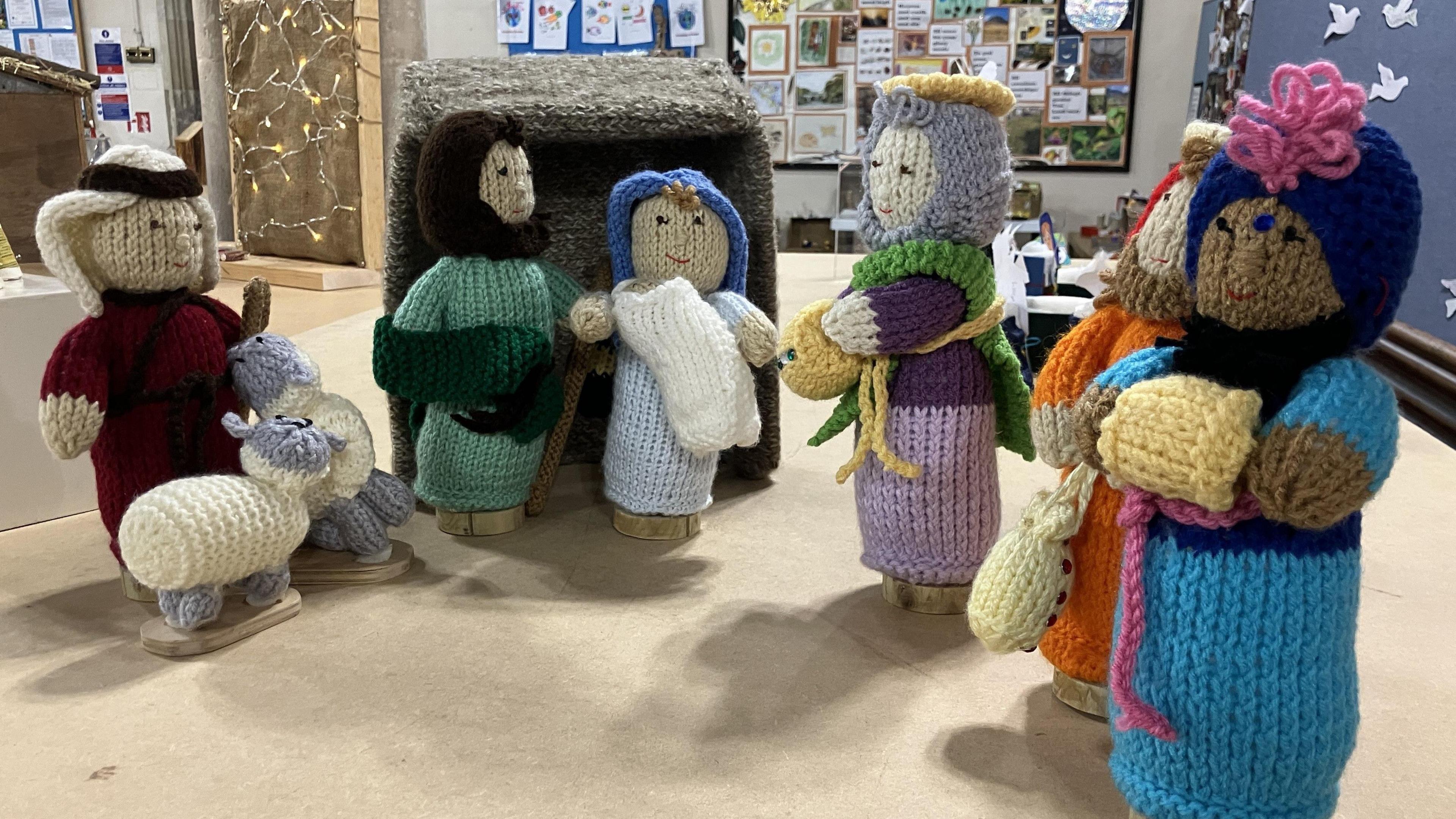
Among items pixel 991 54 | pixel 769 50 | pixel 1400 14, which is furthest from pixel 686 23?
pixel 1400 14

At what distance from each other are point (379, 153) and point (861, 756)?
7.42ft

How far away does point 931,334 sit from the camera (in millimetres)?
1044

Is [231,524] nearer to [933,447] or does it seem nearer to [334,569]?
[334,569]

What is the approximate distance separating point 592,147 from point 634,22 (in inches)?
91.6

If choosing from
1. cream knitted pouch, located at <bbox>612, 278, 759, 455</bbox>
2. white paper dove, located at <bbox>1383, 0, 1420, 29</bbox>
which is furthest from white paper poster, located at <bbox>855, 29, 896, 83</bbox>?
cream knitted pouch, located at <bbox>612, 278, 759, 455</bbox>

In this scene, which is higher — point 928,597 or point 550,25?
point 550,25

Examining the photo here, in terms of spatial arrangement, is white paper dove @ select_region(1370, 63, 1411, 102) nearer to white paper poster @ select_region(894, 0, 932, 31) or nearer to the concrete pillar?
white paper poster @ select_region(894, 0, 932, 31)

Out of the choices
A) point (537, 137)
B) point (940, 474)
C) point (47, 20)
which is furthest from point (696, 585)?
point (47, 20)

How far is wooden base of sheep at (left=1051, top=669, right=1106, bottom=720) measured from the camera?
3.10 ft

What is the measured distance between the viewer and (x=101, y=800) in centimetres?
82

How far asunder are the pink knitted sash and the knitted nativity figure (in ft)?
2.39

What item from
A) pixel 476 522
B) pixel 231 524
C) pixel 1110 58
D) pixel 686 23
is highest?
pixel 686 23

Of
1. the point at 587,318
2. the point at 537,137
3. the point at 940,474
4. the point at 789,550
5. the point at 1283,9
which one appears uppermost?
the point at 1283,9

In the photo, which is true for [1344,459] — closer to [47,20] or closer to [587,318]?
[587,318]
